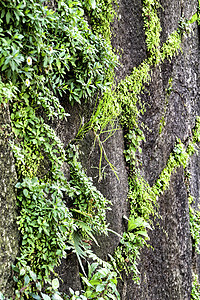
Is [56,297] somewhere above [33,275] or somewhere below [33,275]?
below

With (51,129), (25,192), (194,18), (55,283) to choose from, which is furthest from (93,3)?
(194,18)

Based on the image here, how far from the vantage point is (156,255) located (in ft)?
8.59

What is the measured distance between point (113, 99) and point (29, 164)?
0.89m

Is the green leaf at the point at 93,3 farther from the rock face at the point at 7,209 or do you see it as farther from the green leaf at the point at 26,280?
the green leaf at the point at 26,280

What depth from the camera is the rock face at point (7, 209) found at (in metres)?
1.29

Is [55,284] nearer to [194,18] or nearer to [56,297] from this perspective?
[56,297]

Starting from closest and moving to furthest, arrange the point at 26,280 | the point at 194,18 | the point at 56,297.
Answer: the point at 26,280, the point at 56,297, the point at 194,18

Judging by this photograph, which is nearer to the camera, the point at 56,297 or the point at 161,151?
the point at 56,297

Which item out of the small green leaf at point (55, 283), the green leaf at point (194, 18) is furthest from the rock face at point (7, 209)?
the green leaf at point (194, 18)

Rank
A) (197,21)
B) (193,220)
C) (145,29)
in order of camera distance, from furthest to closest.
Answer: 1. (197,21)
2. (193,220)
3. (145,29)

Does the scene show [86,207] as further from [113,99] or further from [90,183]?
[113,99]

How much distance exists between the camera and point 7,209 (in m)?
→ 1.33

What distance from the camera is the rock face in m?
1.29

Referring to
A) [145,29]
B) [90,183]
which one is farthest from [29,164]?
[145,29]
